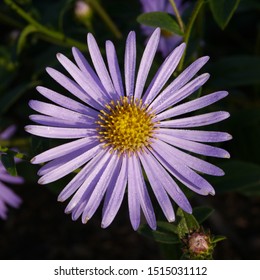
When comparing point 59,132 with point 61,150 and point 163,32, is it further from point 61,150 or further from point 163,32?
point 163,32

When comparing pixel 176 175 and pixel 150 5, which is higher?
pixel 150 5

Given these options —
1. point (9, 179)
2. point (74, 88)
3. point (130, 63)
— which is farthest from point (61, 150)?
point (9, 179)

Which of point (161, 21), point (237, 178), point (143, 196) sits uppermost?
point (161, 21)

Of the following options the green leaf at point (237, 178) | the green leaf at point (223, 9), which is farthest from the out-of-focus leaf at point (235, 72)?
the green leaf at point (223, 9)

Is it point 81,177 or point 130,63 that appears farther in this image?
point 130,63

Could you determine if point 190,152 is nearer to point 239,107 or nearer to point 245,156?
point 245,156
